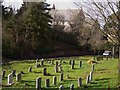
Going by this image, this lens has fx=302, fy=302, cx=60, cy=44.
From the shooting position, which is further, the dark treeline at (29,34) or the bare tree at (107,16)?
the dark treeline at (29,34)

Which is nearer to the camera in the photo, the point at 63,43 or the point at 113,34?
the point at 113,34

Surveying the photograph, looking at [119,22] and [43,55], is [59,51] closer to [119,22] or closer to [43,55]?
[43,55]

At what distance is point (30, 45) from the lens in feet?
136

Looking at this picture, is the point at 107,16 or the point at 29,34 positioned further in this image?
the point at 29,34

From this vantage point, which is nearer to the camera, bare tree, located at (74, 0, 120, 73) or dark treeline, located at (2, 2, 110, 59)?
bare tree, located at (74, 0, 120, 73)

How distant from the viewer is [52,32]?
47.2 metres

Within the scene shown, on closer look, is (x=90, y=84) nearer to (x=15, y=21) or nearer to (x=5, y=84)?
(x=5, y=84)

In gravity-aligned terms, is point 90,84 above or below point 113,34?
below

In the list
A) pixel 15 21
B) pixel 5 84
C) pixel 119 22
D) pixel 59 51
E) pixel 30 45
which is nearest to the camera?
pixel 119 22

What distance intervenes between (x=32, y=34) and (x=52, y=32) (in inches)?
276

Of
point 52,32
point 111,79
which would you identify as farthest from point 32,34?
point 111,79

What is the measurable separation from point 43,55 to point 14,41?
5251mm

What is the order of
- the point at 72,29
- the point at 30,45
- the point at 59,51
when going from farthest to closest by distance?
1. the point at 72,29
2. the point at 59,51
3. the point at 30,45

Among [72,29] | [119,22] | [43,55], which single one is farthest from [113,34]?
[72,29]
